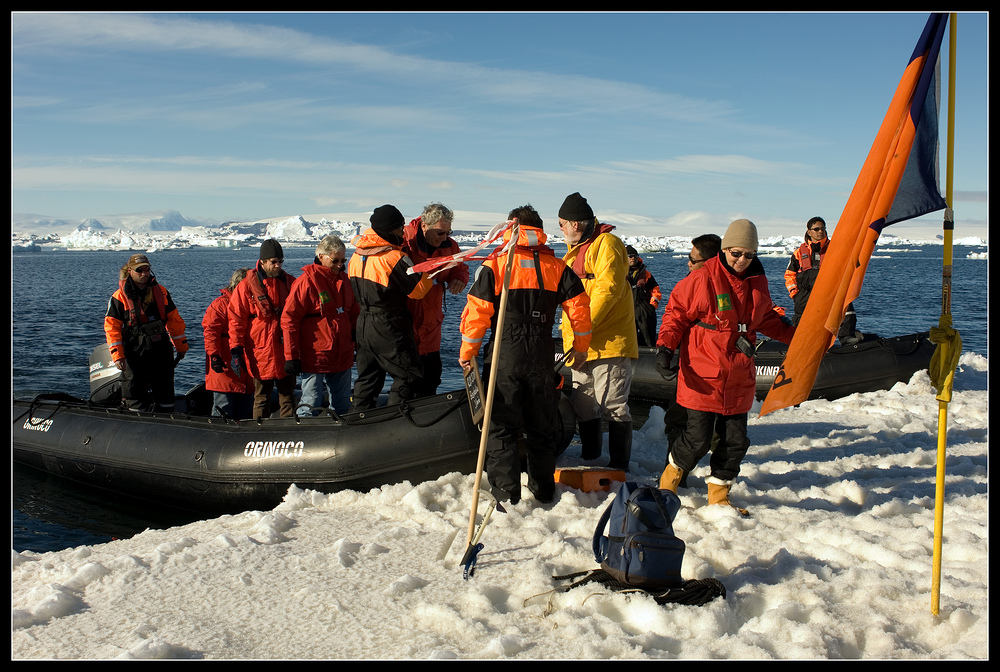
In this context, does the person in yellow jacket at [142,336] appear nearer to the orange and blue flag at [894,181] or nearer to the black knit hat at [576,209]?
the black knit hat at [576,209]

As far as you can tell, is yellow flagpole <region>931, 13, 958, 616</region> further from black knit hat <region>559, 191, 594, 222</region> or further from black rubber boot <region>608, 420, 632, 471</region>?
black rubber boot <region>608, 420, 632, 471</region>

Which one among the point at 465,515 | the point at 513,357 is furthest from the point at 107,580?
the point at 513,357

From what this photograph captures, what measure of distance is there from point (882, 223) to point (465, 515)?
8.82ft

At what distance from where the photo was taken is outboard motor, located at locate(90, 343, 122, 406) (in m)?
7.66

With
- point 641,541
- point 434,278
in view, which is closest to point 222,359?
point 434,278

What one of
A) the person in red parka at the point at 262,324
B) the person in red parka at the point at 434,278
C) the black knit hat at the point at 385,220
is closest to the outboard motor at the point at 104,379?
the person in red parka at the point at 262,324

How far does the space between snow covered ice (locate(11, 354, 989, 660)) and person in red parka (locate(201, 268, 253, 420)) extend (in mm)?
2307

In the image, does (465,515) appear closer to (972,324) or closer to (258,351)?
(258,351)

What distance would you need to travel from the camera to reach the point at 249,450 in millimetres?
5488

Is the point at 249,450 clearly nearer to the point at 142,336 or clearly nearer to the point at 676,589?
the point at 142,336

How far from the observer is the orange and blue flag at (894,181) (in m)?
2.99

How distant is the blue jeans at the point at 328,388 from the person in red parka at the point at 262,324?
174mm

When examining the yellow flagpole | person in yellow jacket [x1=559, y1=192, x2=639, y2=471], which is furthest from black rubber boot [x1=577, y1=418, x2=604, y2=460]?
the yellow flagpole

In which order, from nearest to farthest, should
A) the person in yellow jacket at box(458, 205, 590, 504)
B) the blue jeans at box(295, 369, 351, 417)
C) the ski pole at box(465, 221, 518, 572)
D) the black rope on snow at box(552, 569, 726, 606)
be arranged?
the black rope on snow at box(552, 569, 726, 606) < the ski pole at box(465, 221, 518, 572) < the person in yellow jacket at box(458, 205, 590, 504) < the blue jeans at box(295, 369, 351, 417)
